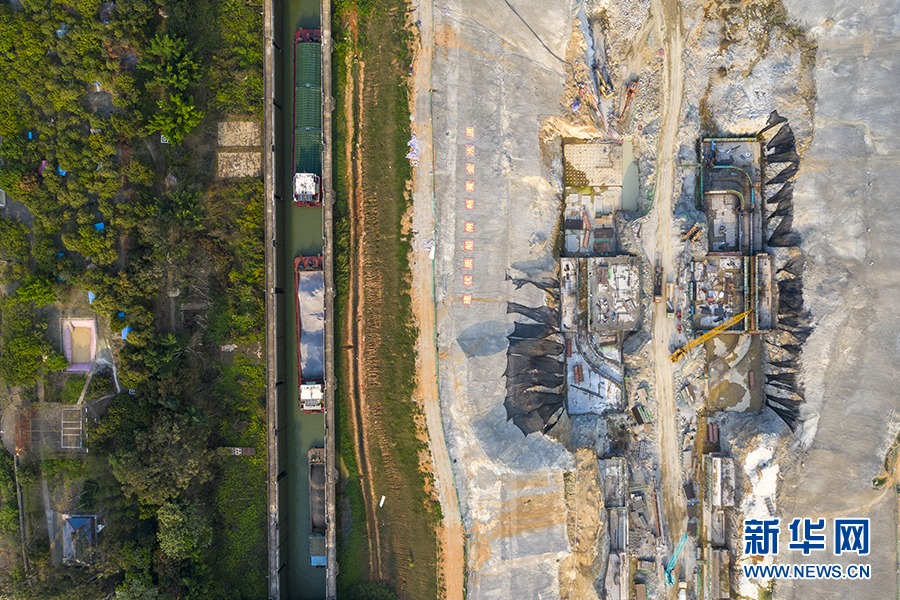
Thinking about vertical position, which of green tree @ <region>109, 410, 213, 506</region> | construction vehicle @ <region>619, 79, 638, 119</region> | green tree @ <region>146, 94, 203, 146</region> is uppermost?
construction vehicle @ <region>619, 79, 638, 119</region>

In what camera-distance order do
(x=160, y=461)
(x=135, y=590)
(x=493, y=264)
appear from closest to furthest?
(x=135, y=590) < (x=160, y=461) < (x=493, y=264)

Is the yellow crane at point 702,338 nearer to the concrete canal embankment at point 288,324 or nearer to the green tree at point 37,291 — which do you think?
the concrete canal embankment at point 288,324

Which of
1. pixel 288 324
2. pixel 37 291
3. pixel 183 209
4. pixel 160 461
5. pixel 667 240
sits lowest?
pixel 160 461

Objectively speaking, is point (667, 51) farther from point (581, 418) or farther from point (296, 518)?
point (296, 518)

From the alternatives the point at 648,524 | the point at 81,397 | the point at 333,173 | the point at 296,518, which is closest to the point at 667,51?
the point at 333,173

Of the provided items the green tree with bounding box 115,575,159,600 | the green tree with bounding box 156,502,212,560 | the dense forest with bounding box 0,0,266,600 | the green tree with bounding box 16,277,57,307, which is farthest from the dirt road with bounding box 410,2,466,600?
the green tree with bounding box 16,277,57,307

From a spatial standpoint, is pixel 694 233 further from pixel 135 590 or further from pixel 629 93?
pixel 135 590

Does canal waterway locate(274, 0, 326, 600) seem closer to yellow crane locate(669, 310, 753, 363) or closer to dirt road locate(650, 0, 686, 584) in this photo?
dirt road locate(650, 0, 686, 584)

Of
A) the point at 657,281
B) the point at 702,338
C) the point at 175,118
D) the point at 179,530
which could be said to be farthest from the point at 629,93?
the point at 179,530
